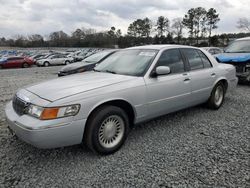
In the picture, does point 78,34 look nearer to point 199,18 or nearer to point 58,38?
point 58,38

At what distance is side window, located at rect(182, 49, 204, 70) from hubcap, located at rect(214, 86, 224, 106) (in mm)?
917

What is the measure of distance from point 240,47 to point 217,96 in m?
4.72

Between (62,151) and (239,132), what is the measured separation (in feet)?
10.1

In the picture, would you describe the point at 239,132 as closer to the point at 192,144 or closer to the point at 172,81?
the point at 192,144

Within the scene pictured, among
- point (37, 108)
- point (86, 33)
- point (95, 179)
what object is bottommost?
point (95, 179)

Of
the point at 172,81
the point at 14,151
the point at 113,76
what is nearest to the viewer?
the point at 14,151

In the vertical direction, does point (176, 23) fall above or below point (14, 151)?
above

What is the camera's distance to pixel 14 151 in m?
3.36

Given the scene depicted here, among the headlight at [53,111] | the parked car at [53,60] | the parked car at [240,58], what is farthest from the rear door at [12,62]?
the headlight at [53,111]

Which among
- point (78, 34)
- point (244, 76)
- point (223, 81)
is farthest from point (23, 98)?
point (78, 34)

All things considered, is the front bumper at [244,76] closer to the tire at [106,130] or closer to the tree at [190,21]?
the tire at [106,130]

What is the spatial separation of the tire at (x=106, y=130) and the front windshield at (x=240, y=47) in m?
7.22

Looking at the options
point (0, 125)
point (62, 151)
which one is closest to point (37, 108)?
point (62, 151)

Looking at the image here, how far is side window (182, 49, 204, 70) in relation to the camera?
4.49 meters
